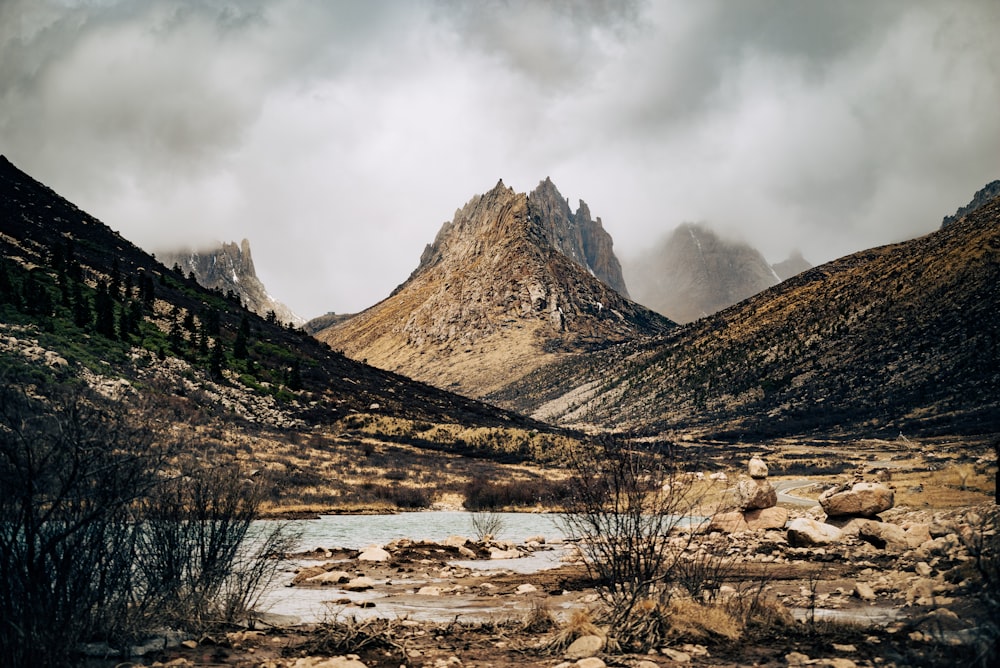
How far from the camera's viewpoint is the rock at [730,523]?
23.8 metres

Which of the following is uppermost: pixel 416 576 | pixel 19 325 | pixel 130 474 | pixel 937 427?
pixel 19 325

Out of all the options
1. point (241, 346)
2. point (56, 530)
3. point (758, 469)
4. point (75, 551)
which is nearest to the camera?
point (75, 551)

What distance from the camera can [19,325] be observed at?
48.8m

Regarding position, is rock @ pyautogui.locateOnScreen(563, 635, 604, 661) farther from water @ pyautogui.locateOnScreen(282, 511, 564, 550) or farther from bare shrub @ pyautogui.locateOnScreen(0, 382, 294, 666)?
water @ pyautogui.locateOnScreen(282, 511, 564, 550)

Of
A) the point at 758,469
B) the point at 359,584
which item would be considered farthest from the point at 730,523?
the point at 359,584

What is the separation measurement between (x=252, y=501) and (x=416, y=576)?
7.16 meters

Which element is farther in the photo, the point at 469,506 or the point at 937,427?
the point at 937,427

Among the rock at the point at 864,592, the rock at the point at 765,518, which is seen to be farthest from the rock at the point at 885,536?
the rock at the point at 864,592

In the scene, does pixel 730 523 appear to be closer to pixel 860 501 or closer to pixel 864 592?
pixel 860 501

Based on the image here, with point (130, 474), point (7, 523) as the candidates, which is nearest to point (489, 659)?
point (130, 474)

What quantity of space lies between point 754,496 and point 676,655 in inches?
723

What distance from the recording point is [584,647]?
29.3ft

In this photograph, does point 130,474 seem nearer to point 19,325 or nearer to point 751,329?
point 19,325

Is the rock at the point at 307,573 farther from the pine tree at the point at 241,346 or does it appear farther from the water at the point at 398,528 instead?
the pine tree at the point at 241,346
